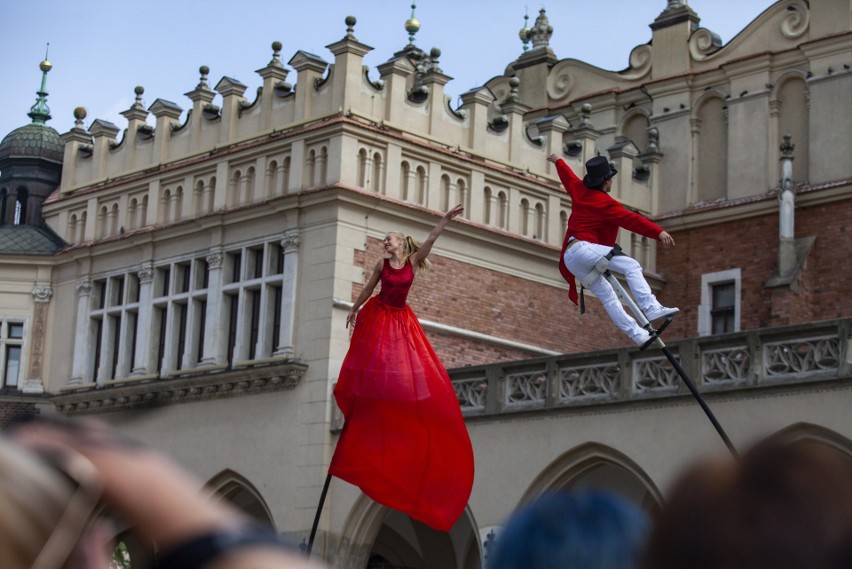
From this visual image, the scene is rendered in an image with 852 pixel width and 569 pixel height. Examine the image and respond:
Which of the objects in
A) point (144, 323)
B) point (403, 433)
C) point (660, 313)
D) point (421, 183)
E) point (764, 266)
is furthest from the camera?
point (144, 323)

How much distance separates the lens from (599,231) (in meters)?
12.8

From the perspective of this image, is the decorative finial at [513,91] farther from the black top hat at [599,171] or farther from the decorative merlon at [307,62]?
the black top hat at [599,171]

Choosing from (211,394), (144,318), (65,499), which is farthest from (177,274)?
(65,499)

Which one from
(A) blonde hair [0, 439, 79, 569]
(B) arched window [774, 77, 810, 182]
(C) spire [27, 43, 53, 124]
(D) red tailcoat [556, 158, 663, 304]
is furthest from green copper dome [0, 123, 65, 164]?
(A) blonde hair [0, 439, 79, 569]

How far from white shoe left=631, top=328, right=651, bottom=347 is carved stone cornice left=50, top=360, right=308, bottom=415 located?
11064 millimetres

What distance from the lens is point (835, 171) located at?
25.6m

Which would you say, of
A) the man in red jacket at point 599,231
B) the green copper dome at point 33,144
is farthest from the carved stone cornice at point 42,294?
the man in red jacket at point 599,231

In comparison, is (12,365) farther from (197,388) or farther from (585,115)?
(585,115)

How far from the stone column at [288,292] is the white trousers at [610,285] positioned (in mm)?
11525

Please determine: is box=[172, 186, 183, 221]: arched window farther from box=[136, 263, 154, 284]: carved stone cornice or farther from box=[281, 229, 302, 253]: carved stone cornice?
box=[281, 229, 302, 253]: carved stone cornice

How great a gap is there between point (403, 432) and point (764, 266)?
42.4 ft

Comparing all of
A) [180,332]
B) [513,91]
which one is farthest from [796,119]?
[180,332]

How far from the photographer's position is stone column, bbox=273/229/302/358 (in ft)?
78.6

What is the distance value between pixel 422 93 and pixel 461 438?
36.3 feet
